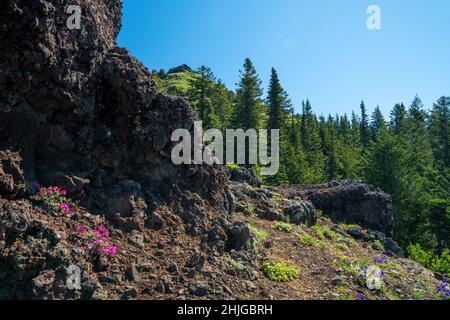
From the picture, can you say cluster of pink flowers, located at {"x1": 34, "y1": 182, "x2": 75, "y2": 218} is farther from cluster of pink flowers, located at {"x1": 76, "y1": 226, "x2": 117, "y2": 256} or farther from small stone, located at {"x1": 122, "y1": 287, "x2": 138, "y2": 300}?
small stone, located at {"x1": 122, "y1": 287, "x2": 138, "y2": 300}

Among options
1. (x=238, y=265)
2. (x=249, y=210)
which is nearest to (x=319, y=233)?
(x=249, y=210)

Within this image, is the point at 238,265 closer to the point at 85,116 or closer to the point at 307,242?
the point at 307,242

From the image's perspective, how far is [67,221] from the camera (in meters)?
7.04

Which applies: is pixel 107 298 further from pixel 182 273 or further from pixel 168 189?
pixel 168 189

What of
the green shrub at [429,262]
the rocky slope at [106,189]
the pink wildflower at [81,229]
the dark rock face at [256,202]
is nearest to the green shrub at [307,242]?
the rocky slope at [106,189]

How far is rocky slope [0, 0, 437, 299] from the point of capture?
6.43 meters

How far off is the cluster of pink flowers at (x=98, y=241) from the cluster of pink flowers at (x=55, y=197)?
496mm

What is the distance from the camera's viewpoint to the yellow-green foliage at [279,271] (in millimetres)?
8854

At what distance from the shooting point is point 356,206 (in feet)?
69.5

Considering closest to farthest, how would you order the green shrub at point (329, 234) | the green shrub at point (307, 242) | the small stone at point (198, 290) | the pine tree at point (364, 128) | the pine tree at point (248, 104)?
the small stone at point (198, 290)
the green shrub at point (307, 242)
the green shrub at point (329, 234)
the pine tree at point (248, 104)
the pine tree at point (364, 128)

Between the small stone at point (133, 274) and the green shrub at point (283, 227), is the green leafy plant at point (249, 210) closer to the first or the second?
the green shrub at point (283, 227)

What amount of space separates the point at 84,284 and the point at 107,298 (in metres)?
0.50

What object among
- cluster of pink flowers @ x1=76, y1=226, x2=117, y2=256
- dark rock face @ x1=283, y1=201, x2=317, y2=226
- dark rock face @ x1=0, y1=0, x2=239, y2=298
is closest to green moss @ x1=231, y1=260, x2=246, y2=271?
dark rock face @ x1=0, y1=0, x2=239, y2=298
